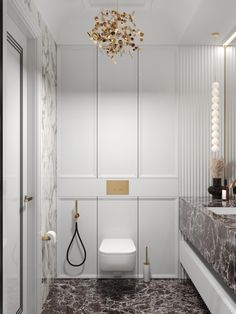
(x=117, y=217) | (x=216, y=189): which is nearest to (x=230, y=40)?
(x=216, y=189)

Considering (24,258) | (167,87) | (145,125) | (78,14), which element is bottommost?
(24,258)

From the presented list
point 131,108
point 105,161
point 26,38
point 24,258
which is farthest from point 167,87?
point 24,258

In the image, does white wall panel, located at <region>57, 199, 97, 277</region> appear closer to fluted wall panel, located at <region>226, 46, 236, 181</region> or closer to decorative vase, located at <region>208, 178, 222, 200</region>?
decorative vase, located at <region>208, 178, 222, 200</region>

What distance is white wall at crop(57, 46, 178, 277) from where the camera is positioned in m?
3.55

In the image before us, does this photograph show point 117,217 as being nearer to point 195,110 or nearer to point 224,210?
point 224,210

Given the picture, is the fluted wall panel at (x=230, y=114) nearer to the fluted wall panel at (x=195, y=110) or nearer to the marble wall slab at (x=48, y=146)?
the fluted wall panel at (x=195, y=110)

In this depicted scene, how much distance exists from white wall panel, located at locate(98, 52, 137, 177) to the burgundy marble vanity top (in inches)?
31.2

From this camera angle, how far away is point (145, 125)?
3562 mm

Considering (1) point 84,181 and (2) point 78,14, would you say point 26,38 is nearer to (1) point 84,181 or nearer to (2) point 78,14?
(2) point 78,14

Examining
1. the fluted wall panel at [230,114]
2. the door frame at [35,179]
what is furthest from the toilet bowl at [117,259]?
the fluted wall panel at [230,114]

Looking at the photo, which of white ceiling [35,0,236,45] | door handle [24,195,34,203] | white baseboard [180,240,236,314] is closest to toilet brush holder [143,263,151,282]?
white baseboard [180,240,236,314]

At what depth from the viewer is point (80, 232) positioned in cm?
357

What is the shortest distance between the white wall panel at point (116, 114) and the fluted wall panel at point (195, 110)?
1.63 ft

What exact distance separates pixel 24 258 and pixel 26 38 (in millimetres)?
1687
